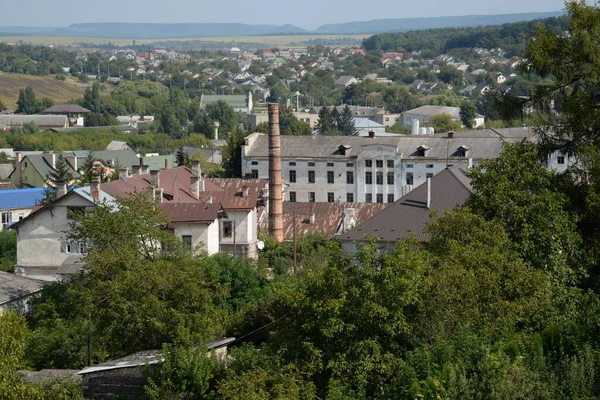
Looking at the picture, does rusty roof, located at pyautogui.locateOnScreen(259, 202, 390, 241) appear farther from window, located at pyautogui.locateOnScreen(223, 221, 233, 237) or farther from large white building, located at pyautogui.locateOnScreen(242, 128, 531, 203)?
large white building, located at pyautogui.locateOnScreen(242, 128, 531, 203)

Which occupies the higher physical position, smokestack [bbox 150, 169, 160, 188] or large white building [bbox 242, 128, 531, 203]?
smokestack [bbox 150, 169, 160, 188]

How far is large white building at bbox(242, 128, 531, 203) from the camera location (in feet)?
204

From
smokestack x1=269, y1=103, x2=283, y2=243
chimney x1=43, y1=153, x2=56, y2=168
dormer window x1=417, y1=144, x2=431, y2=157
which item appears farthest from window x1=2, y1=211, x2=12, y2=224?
dormer window x1=417, y1=144, x2=431, y2=157

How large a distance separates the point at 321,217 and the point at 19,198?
61.7 feet

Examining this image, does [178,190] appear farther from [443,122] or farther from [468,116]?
[468,116]

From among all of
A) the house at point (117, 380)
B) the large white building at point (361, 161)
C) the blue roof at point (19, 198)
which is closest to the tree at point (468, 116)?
the large white building at point (361, 161)

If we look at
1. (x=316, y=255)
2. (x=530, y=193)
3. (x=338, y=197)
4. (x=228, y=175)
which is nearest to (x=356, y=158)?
(x=338, y=197)

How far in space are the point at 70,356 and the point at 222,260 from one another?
7.05 metres

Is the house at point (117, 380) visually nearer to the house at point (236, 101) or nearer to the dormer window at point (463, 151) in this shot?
the dormer window at point (463, 151)

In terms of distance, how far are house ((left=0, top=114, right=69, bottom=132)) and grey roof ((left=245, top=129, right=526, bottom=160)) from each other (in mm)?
74430

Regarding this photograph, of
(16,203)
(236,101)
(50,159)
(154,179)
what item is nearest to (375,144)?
(16,203)

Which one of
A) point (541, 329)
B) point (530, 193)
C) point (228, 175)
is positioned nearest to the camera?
point (541, 329)

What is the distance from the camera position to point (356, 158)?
209 ft

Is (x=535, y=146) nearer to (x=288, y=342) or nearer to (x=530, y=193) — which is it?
(x=530, y=193)
